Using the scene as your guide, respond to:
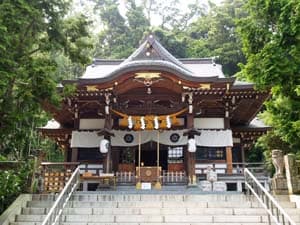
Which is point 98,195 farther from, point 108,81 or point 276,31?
point 276,31

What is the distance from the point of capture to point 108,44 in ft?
142

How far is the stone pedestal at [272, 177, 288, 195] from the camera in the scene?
914 centimetres

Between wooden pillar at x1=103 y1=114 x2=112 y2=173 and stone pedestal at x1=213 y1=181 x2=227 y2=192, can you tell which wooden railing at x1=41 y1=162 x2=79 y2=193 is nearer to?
wooden pillar at x1=103 y1=114 x2=112 y2=173

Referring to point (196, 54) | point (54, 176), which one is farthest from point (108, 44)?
point (54, 176)

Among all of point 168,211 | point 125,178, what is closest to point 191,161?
point 125,178

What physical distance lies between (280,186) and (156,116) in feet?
18.5

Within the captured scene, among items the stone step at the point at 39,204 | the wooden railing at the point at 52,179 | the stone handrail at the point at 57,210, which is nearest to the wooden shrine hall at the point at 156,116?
the wooden railing at the point at 52,179

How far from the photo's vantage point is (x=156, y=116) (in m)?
13.4

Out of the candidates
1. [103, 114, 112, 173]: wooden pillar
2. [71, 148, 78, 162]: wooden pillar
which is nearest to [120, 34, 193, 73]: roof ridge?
[103, 114, 112, 173]: wooden pillar

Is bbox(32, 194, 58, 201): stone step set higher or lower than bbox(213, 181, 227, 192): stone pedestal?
lower

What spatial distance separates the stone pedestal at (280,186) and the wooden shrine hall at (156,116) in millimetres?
3830

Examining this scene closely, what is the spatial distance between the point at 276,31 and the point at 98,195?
6390mm

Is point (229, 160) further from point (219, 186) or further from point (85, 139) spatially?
point (85, 139)

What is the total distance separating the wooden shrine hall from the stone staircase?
3.42m
